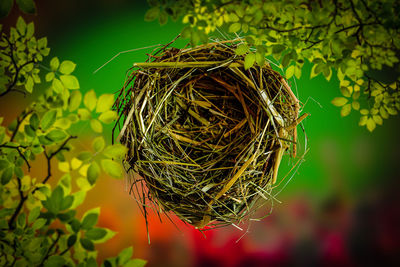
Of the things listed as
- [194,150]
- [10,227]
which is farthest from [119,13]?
[10,227]

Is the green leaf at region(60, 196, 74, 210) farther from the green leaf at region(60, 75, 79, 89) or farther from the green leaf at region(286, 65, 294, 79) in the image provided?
the green leaf at region(286, 65, 294, 79)

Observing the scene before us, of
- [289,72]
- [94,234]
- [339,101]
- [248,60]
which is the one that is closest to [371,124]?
[339,101]

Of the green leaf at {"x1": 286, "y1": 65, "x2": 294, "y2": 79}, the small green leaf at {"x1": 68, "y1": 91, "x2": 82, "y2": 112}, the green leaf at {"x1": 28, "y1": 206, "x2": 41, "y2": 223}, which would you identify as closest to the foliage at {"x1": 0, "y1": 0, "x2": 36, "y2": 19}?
the small green leaf at {"x1": 68, "y1": 91, "x2": 82, "y2": 112}

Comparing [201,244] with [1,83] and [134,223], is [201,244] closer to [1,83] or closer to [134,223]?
[134,223]

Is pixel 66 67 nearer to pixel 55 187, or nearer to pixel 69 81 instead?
pixel 69 81

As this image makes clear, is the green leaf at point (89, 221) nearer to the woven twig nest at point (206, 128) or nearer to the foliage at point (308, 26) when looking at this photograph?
the woven twig nest at point (206, 128)

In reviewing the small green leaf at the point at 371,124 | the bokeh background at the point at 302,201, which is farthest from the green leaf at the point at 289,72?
the small green leaf at the point at 371,124
